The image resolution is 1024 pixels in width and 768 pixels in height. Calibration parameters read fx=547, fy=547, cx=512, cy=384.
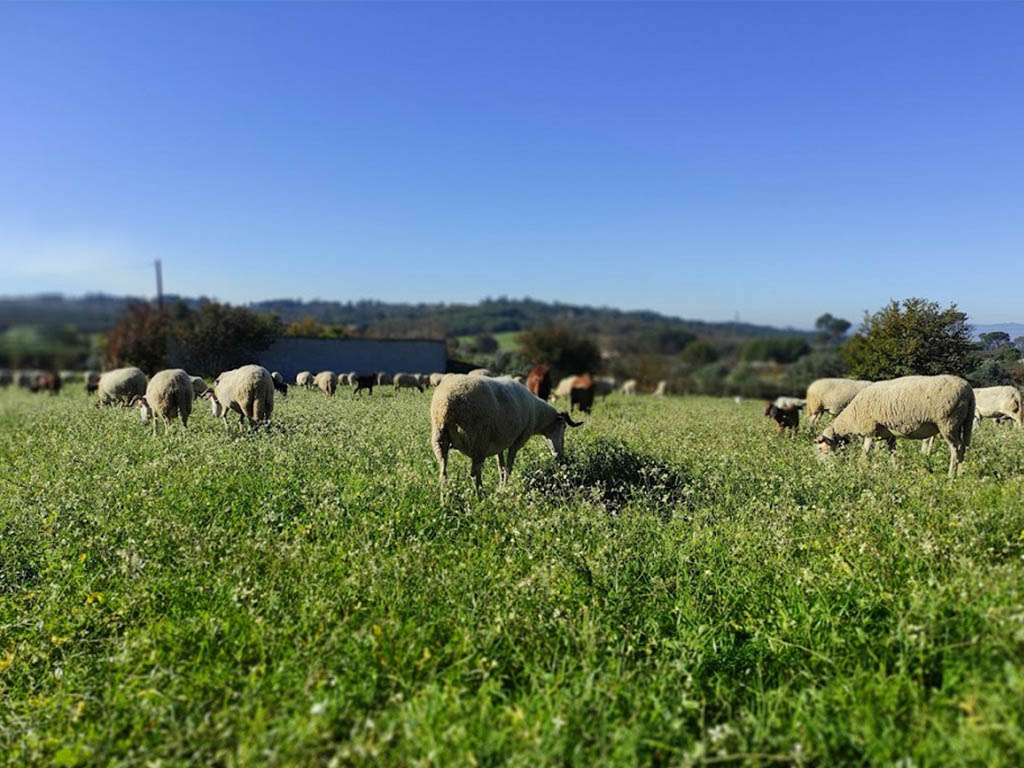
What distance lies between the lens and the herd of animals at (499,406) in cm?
852

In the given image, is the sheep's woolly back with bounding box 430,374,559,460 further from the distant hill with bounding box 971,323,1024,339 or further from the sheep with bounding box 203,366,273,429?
the distant hill with bounding box 971,323,1024,339

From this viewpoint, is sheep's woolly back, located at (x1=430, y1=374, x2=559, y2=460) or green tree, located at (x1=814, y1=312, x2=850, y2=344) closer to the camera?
sheep's woolly back, located at (x1=430, y1=374, x2=559, y2=460)

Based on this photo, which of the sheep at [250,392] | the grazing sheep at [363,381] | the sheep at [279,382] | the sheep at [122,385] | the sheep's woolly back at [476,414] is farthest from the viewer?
the sheep at [122,385]

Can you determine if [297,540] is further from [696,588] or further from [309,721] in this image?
[696,588]

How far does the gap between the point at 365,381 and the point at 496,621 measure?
338 inches

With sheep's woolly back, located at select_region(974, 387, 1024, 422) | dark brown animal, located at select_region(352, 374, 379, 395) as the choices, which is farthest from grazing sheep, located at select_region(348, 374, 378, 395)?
sheep's woolly back, located at select_region(974, 387, 1024, 422)

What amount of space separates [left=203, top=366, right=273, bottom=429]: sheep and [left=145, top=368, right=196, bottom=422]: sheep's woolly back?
1130 mm

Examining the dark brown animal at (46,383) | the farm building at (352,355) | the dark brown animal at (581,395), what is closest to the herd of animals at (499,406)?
the farm building at (352,355)

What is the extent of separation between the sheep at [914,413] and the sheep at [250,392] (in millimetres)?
11156

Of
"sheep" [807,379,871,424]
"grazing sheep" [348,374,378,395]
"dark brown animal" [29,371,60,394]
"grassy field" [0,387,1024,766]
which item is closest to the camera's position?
"grassy field" [0,387,1024,766]

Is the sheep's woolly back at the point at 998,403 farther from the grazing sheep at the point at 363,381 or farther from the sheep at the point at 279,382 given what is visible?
the sheep at the point at 279,382

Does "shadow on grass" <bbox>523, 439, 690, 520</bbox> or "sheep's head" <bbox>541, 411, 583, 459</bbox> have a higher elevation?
"sheep's head" <bbox>541, 411, 583, 459</bbox>

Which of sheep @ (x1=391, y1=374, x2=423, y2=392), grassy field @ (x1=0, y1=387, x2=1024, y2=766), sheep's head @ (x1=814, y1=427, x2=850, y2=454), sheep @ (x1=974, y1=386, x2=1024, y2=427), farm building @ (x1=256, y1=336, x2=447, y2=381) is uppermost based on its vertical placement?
farm building @ (x1=256, y1=336, x2=447, y2=381)

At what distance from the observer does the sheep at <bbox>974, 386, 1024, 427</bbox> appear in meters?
13.2
